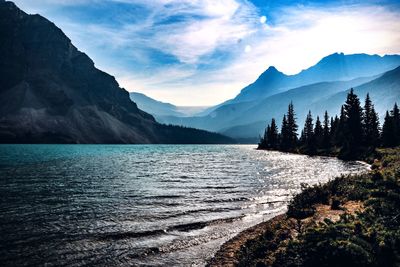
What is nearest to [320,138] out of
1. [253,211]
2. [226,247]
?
[253,211]

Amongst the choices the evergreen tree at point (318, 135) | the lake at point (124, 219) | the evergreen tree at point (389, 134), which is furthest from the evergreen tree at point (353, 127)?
the lake at point (124, 219)

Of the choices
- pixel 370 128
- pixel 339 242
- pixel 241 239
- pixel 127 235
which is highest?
pixel 370 128

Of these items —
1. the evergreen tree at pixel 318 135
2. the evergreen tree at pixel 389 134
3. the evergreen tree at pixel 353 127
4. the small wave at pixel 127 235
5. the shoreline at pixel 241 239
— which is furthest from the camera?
the evergreen tree at pixel 318 135

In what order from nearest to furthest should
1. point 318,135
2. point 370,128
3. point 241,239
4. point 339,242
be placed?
point 339,242, point 241,239, point 370,128, point 318,135

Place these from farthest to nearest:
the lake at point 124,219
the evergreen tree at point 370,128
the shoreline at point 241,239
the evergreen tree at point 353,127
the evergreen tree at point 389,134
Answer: the evergreen tree at point 370,128 < the evergreen tree at point 353,127 < the evergreen tree at point 389,134 < the lake at point 124,219 < the shoreline at point 241,239

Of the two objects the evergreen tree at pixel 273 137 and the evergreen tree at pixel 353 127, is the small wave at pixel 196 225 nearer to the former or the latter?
the evergreen tree at pixel 353 127

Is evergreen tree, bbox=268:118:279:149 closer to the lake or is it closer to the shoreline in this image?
the lake

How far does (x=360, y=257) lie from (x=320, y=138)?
14770 cm

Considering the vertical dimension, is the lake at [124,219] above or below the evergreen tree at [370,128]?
below

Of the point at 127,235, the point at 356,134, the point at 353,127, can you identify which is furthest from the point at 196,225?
the point at 353,127

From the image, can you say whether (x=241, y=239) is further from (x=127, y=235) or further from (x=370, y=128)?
(x=370, y=128)

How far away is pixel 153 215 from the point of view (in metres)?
25.8

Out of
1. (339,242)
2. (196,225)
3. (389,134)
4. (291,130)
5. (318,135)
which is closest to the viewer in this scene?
(339,242)

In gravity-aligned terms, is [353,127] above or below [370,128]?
below
